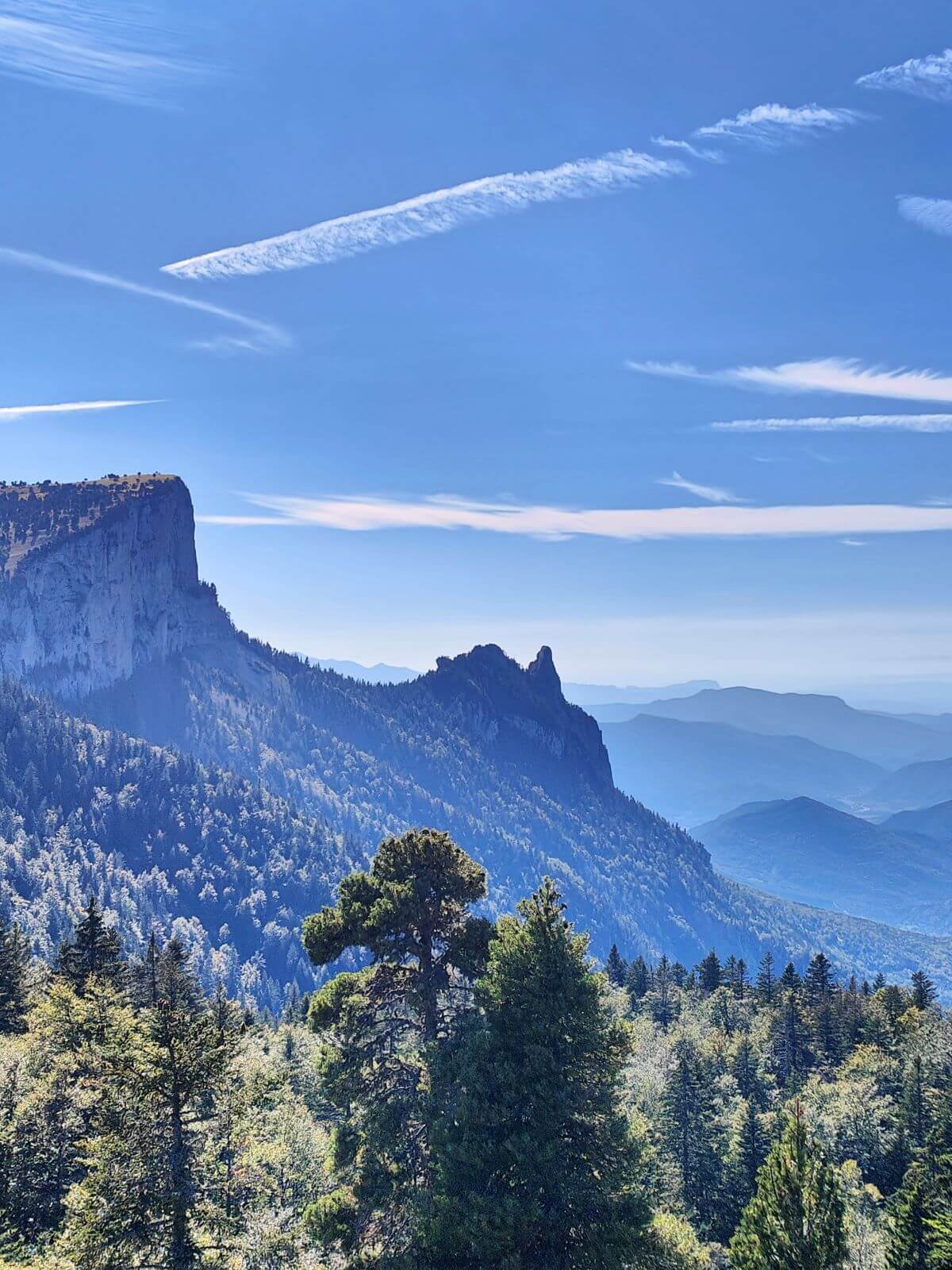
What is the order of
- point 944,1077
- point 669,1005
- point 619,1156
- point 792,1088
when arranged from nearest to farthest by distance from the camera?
point 619,1156 < point 944,1077 < point 792,1088 < point 669,1005

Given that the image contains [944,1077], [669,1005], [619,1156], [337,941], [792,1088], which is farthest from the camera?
[669,1005]

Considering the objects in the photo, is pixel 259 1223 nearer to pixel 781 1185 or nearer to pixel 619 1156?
pixel 619 1156

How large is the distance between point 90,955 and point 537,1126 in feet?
106

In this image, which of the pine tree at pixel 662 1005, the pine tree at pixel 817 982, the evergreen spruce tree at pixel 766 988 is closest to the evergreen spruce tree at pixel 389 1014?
the pine tree at pixel 817 982

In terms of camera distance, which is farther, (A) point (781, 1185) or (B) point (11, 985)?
(B) point (11, 985)

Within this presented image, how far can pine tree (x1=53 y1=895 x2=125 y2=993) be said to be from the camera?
144ft

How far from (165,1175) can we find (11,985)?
38.9 metres

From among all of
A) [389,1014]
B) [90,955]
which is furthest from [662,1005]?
[389,1014]

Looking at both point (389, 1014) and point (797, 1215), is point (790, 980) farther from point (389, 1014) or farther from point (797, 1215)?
point (797, 1215)

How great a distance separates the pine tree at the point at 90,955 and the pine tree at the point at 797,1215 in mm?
35193

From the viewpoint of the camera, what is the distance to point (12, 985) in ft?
169

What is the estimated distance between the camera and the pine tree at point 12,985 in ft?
152

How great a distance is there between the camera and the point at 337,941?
2752 cm

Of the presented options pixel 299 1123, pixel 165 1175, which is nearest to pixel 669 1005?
pixel 299 1123
